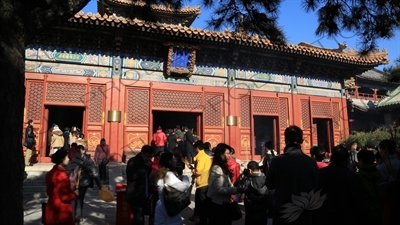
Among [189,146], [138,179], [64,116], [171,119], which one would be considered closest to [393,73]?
[138,179]

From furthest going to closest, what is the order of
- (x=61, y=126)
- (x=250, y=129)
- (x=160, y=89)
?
(x=61, y=126)
(x=250, y=129)
(x=160, y=89)

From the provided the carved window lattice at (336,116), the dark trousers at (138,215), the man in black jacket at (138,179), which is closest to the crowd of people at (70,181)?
the man in black jacket at (138,179)

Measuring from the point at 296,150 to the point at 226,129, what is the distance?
28.3ft

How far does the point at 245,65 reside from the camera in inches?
463

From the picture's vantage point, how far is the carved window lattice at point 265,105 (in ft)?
38.8

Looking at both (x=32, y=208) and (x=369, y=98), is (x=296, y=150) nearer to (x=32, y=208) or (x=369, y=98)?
(x=32, y=208)

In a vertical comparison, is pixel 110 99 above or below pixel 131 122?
above

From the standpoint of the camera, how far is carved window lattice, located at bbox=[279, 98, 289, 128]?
39.9ft

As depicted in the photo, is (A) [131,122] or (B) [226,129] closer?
(A) [131,122]

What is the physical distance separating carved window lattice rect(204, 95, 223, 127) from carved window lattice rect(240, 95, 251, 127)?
0.87 m

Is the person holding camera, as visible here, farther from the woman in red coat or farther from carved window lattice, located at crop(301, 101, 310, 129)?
carved window lattice, located at crop(301, 101, 310, 129)

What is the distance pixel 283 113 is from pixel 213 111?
3.03 meters

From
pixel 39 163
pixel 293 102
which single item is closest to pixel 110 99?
pixel 39 163

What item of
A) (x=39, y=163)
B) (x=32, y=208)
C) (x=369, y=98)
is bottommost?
(x=32, y=208)
